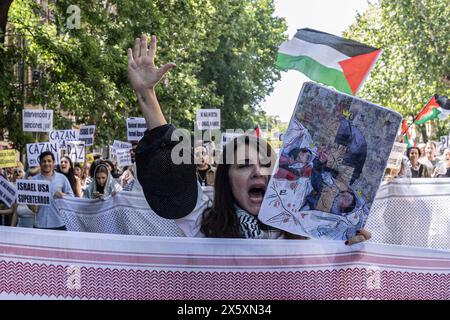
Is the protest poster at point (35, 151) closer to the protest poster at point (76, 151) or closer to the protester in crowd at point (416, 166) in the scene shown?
the protester in crowd at point (416, 166)

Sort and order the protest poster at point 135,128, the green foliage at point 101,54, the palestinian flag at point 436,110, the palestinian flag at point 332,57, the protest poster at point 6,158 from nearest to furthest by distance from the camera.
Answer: the palestinian flag at point 332,57 → the protest poster at point 6,158 → the protest poster at point 135,128 → the green foliage at point 101,54 → the palestinian flag at point 436,110

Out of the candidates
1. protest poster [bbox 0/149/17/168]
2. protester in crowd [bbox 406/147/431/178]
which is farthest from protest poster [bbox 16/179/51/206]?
protester in crowd [bbox 406/147/431/178]

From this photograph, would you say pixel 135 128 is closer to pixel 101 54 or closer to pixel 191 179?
pixel 101 54

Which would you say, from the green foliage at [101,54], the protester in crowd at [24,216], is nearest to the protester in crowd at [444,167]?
the protester in crowd at [24,216]

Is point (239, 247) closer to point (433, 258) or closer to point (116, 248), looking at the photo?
point (116, 248)

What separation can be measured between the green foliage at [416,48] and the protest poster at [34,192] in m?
31.7

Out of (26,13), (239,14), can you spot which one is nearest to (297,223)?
(26,13)

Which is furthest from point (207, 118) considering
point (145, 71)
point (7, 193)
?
point (145, 71)

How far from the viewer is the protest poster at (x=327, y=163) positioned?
14.0 feet

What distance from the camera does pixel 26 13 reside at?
2238 cm

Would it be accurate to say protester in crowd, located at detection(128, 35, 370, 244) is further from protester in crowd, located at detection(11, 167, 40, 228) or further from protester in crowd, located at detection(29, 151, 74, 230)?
protester in crowd, located at detection(11, 167, 40, 228)

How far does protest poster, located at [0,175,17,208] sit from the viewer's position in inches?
446

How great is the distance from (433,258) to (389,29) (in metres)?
39.6

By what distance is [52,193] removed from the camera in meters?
11.3
